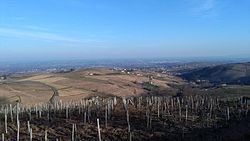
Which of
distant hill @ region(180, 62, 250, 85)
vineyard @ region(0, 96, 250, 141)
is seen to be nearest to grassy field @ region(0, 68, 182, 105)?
vineyard @ region(0, 96, 250, 141)

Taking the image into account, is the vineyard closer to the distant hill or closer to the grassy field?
the grassy field

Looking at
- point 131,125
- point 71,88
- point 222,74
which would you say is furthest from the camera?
point 222,74

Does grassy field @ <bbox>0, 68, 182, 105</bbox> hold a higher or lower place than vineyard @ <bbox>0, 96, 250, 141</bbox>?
lower

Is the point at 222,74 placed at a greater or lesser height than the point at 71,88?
lesser

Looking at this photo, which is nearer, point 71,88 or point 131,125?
point 131,125

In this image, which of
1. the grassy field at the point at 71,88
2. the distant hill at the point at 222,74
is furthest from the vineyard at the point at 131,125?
the distant hill at the point at 222,74

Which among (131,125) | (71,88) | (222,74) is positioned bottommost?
(222,74)

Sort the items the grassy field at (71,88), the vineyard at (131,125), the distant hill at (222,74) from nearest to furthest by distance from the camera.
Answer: the vineyard at (131,125)
the grassy field at (71,88)
the distant hill at (222,74)

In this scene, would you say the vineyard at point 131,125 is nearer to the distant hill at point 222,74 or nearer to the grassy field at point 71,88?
the grassy field at point 71,88

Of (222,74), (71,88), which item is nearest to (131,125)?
(71,88)

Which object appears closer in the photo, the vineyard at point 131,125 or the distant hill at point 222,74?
the vineyard at point 131,125

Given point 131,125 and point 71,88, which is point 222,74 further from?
point 131,125

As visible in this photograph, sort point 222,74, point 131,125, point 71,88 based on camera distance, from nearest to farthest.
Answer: point 131,125 < point 71,88 < point 222,74
